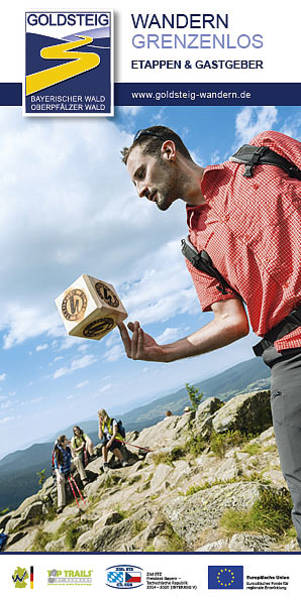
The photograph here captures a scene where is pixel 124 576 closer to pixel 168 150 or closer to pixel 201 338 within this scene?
pixel 201 338

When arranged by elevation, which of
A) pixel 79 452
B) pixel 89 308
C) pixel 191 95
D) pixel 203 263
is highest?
pixel 191 95

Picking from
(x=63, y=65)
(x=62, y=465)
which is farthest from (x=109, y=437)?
(x=63, y=65)

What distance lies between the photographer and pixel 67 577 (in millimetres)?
3594

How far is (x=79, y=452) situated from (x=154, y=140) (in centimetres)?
1107

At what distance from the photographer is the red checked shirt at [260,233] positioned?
1.82m

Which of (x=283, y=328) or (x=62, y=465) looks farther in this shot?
(x=62, y=465)

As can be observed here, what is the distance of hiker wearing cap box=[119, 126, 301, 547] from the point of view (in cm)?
181

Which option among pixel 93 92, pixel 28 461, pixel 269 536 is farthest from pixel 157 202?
pixel 28 461

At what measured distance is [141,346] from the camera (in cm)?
240

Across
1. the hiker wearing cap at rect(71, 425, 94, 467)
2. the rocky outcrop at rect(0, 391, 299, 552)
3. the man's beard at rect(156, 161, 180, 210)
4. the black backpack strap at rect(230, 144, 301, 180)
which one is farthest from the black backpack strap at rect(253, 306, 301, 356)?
the hiker wearing cap at rect(71, 425, 94, 467)

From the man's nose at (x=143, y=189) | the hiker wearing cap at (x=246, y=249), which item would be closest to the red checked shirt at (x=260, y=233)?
the hiker wearing cap at (x=246, y=249)

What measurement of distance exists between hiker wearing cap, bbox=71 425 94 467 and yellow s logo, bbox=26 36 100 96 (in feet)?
30.1

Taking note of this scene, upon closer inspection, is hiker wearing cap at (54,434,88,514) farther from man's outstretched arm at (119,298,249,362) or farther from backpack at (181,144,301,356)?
backpack at (181,144,301,356)

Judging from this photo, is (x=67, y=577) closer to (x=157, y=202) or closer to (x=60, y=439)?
(x=157, y=202)
